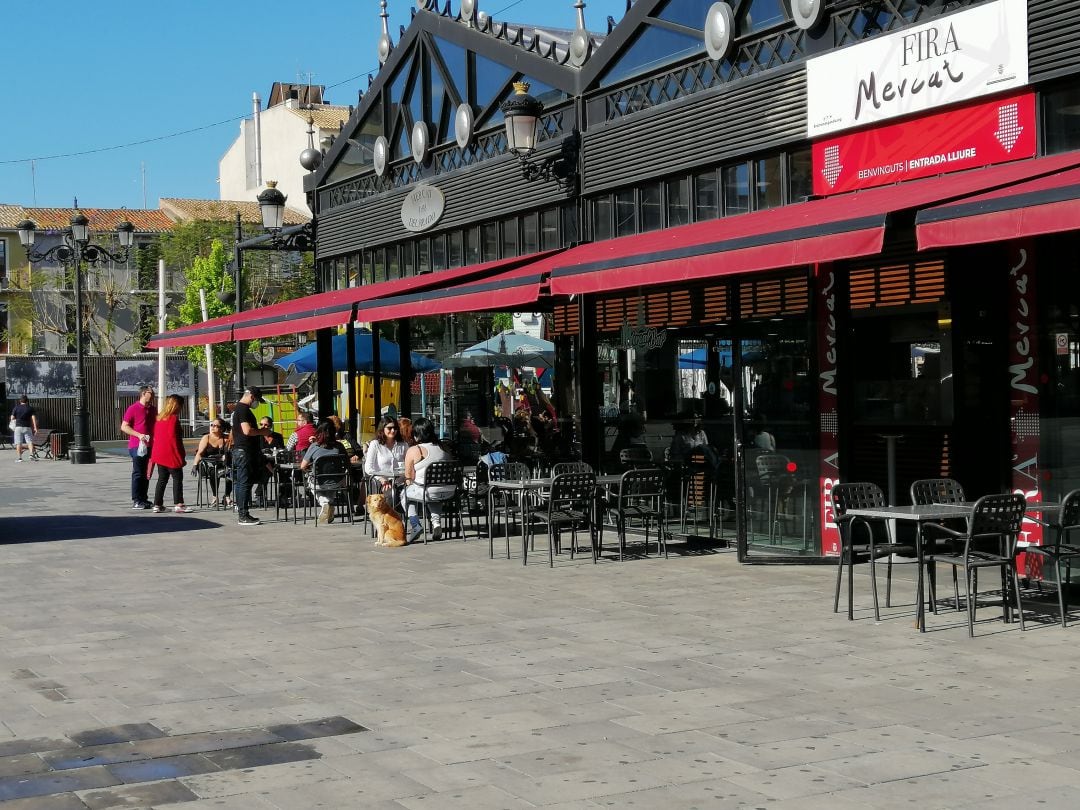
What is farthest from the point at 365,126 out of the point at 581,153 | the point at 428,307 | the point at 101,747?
the point at 101,747

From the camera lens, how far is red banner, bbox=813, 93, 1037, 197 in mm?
11164

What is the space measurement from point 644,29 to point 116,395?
36117 millimetres

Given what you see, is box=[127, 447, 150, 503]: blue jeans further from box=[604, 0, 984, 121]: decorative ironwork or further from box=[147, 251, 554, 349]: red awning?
box=[604, 0, 984, 121]: decorative ironwork

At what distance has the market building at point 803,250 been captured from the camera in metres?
10.8

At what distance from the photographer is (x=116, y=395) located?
47.9 metres

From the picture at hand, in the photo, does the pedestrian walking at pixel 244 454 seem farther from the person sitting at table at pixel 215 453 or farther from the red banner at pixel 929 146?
the red banner at pixel 929 146

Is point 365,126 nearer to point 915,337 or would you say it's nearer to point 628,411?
point 628,411

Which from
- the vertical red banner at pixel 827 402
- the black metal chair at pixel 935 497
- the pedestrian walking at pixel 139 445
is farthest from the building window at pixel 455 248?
the black metal chair at pixel 935 497

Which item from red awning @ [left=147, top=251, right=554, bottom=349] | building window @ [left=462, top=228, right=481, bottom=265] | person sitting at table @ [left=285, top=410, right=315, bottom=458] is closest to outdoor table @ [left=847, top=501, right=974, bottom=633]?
red awning @ [left=147, top=251, right=554, bottom=349]

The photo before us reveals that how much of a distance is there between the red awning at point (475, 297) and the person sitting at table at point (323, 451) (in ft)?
6.71

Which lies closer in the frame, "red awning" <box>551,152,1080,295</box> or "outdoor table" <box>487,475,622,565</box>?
"red awning" <box>551,152,1080,295</box>

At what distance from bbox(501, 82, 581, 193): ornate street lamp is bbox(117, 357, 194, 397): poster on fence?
105ft

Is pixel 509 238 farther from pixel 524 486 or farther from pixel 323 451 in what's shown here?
pixel 524 486

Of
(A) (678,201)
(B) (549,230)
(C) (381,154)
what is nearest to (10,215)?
(C) (381,154)
